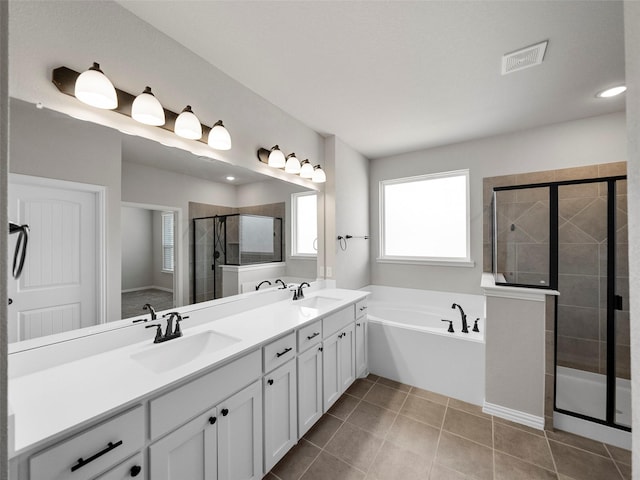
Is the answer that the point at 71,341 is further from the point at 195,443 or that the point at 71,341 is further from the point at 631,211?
the point at 631,211

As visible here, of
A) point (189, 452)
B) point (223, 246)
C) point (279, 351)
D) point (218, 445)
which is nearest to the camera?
point (189, 452)

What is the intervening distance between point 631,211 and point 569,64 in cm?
189

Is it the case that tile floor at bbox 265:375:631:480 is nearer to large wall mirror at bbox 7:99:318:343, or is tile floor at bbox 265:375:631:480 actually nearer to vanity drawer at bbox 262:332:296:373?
vanity drawer at bbox 262:332:296:373

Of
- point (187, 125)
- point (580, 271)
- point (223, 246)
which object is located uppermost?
point (187, 125)

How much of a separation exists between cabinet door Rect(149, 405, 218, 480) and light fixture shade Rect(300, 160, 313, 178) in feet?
6.68

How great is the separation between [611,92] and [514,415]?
2736mm

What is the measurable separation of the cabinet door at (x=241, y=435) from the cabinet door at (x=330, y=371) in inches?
26.1

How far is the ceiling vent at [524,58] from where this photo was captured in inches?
64.5

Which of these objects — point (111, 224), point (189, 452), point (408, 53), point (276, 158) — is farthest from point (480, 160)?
point (189, 452)

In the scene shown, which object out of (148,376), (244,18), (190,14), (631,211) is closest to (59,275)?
(148,376)

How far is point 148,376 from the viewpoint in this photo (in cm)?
105

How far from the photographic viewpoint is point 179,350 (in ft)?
4.70

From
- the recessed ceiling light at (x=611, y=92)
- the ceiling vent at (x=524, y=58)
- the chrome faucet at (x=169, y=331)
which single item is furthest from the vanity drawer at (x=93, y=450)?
the recessed ceiling light at (x=611, y=92)

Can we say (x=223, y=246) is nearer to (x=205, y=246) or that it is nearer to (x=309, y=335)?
(x=205, y=246)
